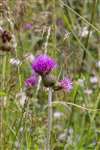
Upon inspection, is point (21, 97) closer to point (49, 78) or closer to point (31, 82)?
point (31, 82)

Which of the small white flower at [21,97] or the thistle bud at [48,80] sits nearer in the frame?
the thistle bud at [48,80]

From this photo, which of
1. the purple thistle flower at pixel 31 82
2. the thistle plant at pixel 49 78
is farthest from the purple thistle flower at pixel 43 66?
the purple thistle flower at pixel 31 82

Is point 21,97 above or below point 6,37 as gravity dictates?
below

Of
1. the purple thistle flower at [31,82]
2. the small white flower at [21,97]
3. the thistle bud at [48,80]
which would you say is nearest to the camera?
the thistle bud at [48,80]

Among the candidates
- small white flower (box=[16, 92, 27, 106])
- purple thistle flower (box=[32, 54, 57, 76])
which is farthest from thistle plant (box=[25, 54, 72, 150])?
small white flower (box=[16, 92, 27, 106])

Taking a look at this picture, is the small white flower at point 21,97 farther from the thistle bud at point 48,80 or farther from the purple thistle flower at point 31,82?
the thistle bud at point 48,80

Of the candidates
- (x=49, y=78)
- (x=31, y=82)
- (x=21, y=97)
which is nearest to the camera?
(x=49, y=78)

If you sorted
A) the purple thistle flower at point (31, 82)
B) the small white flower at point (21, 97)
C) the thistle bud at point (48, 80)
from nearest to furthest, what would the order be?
the thistle bud at point (48, 80)
the purple thistle flower at point (31, 82)
the small white flower at point (21, 97)

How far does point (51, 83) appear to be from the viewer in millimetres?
1104

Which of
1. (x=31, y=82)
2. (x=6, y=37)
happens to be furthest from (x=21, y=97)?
(x=6, y=37)

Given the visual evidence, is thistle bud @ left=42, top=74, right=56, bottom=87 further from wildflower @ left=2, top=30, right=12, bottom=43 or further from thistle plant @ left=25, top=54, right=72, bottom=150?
wildflower @ left=2, top=30, right=12, bottom=43

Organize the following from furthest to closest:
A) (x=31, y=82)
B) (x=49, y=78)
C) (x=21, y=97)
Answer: (x=21, y=97)
(x=31, y=82)
(x=49, y=78)

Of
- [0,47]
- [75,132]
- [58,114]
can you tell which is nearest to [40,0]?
[58,114]

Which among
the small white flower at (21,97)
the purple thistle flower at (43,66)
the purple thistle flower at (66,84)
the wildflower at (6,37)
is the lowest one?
the small white flower at (21,97)
